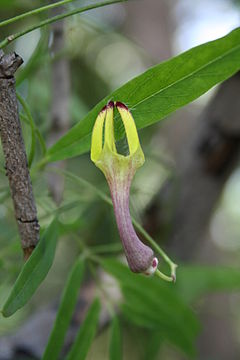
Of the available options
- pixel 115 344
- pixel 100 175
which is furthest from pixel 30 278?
pixel 100 175

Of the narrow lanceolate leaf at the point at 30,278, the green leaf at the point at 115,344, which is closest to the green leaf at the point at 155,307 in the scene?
the green leaf at the point at 115,344

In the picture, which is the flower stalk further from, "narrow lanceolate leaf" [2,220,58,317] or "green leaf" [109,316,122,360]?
"green leaf" [109,316,122,360]

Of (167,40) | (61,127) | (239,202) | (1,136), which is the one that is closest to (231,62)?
(1,136)

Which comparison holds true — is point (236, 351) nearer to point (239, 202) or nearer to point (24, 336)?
point (239, 202)

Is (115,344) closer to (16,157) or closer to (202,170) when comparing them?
(16,157)

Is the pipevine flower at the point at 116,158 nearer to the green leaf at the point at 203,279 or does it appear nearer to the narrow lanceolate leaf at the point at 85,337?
the narrow lanceolate leaf at the point at 85,337
